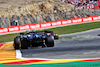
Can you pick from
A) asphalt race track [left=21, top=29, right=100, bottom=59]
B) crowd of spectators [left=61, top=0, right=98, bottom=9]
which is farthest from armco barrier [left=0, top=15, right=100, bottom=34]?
asphalt race track [left=21, top=29, right=100, bottom=59]

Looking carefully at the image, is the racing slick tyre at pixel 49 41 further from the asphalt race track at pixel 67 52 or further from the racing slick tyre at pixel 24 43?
the racing slick tyre at pixel 24 43

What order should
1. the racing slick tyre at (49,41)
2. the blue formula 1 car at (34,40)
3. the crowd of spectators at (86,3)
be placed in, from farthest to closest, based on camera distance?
the crowd of spectators at (86,3) → the racing slick tyre at (49,41) → the blue formula 1 car at (34,40)

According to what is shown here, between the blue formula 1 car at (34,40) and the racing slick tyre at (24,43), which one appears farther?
the racing slick tyre at (24,43)

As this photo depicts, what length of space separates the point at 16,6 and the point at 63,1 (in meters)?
11.5

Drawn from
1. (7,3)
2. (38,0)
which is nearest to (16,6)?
(7,3)

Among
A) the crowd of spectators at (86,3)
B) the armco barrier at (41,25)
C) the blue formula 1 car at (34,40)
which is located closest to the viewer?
the blue formula 1 car at (34,40)

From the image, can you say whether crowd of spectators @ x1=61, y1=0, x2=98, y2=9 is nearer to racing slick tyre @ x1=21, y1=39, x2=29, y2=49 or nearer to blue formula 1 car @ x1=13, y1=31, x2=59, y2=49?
blue formula 1 car @ x1=13, y1=31, x2=59, y2=49

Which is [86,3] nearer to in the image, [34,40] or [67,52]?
[34,40]

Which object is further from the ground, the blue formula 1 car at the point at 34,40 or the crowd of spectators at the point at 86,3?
the crowd of spectators at the point at 86,3

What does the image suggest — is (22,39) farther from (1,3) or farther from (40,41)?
(1,3)

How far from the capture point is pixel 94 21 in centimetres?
Result: 3253

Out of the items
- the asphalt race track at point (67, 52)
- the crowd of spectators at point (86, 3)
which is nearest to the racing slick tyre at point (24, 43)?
the asphalt race track at point (67, 52)

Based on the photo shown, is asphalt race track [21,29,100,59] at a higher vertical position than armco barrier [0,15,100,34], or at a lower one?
lower

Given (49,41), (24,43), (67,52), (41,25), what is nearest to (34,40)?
(24,43)
